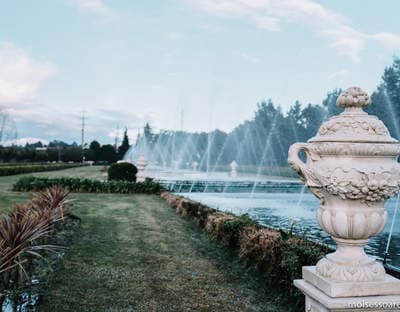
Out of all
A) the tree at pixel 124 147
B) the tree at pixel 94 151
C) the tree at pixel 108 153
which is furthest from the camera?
the tree at pixel 94 151

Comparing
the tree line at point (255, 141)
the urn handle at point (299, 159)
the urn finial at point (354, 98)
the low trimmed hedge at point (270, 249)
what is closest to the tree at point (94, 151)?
the tree line at point (255, 141)

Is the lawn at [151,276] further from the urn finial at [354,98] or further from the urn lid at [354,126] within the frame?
the urn finial at [354,98]

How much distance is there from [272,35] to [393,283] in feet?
38.4

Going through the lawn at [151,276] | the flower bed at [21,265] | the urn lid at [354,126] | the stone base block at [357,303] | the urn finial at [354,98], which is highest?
the urn finial at [354,98]

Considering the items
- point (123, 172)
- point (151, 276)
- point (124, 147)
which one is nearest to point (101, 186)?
point (123, 172)

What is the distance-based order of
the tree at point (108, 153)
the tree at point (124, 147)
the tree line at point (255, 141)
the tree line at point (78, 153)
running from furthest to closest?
1. the tree at point (108, 153)
2. the tree at point (124, 147)
3. the tree line at point (78, 153)
4. the tree line at point (255, 141)

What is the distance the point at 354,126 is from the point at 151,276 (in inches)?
140

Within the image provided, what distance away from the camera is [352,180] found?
2.46m

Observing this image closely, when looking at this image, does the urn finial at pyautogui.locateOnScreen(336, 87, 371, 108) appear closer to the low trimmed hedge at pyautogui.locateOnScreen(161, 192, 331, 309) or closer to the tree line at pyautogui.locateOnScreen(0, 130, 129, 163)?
the low trimmed hedge at pyautogui.locateOnScreen(161, 192, 331, 309)

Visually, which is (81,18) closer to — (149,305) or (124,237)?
(124,237)

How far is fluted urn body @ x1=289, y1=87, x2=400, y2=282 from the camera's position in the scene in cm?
249

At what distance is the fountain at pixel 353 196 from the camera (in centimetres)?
248

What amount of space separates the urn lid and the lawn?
231 cm

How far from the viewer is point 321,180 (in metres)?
2.60
